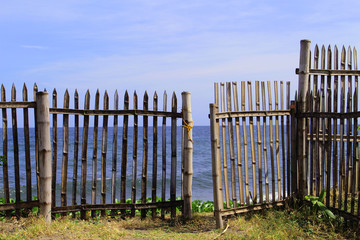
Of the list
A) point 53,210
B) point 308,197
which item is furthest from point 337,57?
point 53,210

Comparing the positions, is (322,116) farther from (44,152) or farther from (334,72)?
(44,152)

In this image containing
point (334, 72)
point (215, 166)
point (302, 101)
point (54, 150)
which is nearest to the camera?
point (215, 166)

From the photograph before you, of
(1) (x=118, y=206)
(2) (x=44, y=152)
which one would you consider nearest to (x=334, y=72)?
(1) (x=118, y=206)

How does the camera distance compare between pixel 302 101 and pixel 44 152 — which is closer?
pixel 44 152

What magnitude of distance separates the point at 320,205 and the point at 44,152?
461 cm

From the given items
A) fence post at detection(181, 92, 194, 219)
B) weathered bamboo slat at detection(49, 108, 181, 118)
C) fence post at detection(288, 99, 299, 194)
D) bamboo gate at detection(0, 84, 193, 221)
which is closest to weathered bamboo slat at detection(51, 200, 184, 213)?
bamboo gate at detection(0, 84, 193, 221)

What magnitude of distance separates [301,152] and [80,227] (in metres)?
3.95

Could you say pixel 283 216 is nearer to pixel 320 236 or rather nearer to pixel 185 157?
pixel 320 236

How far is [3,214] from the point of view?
6.38m

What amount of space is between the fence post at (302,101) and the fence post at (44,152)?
169 inches

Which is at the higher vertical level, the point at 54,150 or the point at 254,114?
the point at 254,114

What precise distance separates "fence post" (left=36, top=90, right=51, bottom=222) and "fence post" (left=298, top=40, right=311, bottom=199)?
430cm

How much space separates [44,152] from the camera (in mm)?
5930

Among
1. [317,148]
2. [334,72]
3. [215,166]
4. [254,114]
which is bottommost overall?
[215,166]
